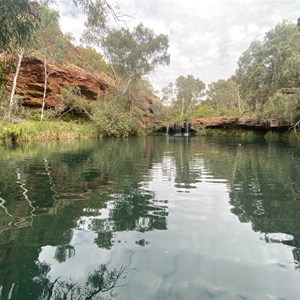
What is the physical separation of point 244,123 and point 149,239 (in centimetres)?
3505

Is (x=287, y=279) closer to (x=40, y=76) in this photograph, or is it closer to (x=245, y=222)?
(x=245, y=222)

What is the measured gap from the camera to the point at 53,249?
12.5ft

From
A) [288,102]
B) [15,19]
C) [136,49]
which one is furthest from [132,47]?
[15,19]

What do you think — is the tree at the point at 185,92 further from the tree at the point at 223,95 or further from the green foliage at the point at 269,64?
the green foliage at the point at 269,64

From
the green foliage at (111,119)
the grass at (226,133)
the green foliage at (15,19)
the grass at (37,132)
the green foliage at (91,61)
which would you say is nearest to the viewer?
the green foliage at (15,19)

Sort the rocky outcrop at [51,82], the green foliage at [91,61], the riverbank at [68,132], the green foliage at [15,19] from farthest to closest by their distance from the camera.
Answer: the green foliage at [91,61]
the rocky outcrop at [51,82]
the riverbank at [68,132]
the green foliage at [15,19]

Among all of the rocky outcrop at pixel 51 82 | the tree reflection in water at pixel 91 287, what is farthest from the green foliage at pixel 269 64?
the tree reflection in water at pixel 91 287

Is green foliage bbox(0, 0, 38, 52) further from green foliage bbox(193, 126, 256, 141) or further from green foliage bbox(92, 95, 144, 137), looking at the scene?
green foliage bbox(193, 126, 256, 141)

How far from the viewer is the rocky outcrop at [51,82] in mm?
33188

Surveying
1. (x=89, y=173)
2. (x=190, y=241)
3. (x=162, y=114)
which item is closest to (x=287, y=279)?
(x=190, y=241)

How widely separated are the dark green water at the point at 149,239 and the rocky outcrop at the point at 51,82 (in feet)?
92.0

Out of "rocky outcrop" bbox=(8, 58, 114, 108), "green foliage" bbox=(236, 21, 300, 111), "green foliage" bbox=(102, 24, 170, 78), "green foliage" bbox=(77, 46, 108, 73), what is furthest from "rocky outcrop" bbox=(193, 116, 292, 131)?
"green foliage" bbox=(77, 46, 108, 73)

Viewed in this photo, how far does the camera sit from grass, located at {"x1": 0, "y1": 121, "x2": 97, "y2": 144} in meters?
22.2

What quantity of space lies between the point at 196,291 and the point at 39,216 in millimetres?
3298
